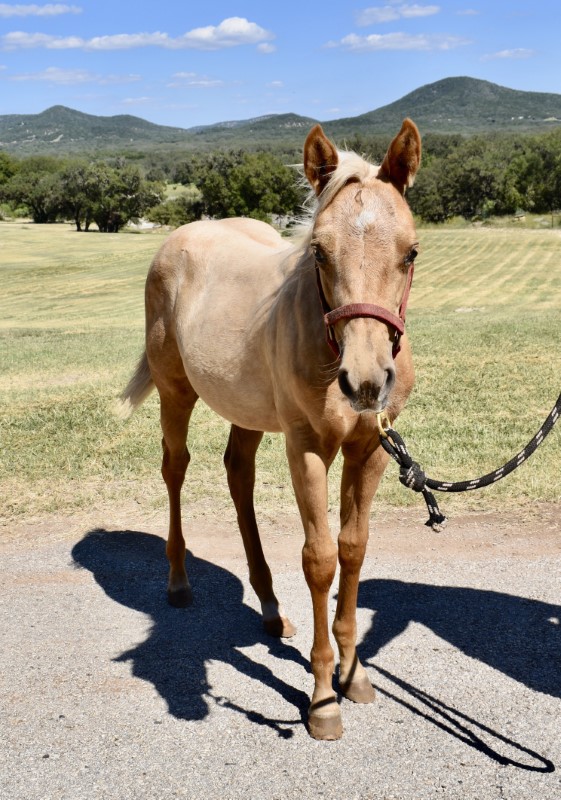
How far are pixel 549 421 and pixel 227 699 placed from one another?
2229mm

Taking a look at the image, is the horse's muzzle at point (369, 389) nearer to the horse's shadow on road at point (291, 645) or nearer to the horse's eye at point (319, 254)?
the horse's eye at point (319, 254)

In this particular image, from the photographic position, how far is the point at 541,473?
6789mm

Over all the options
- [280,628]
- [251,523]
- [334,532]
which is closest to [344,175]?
[251,523]

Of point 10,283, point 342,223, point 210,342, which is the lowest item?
point 10,283

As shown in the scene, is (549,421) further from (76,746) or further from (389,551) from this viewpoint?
(76,746)

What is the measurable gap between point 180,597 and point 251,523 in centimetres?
68

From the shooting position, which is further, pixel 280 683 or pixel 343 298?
pixel 280 683

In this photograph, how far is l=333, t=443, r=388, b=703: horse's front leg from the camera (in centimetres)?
381

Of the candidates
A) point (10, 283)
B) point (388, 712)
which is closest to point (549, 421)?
point (388, 712)

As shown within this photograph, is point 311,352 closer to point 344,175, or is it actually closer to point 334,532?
point 344,175

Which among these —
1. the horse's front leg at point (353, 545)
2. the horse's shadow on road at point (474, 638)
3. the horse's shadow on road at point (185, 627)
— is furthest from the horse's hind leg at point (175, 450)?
the horse's front leg at point (353, 545)

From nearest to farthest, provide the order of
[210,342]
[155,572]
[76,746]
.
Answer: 1. [76,746]
2. [210,342]
3. [155,572]

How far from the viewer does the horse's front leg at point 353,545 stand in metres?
3.81

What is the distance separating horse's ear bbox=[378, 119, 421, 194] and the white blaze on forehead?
0.28 metres
